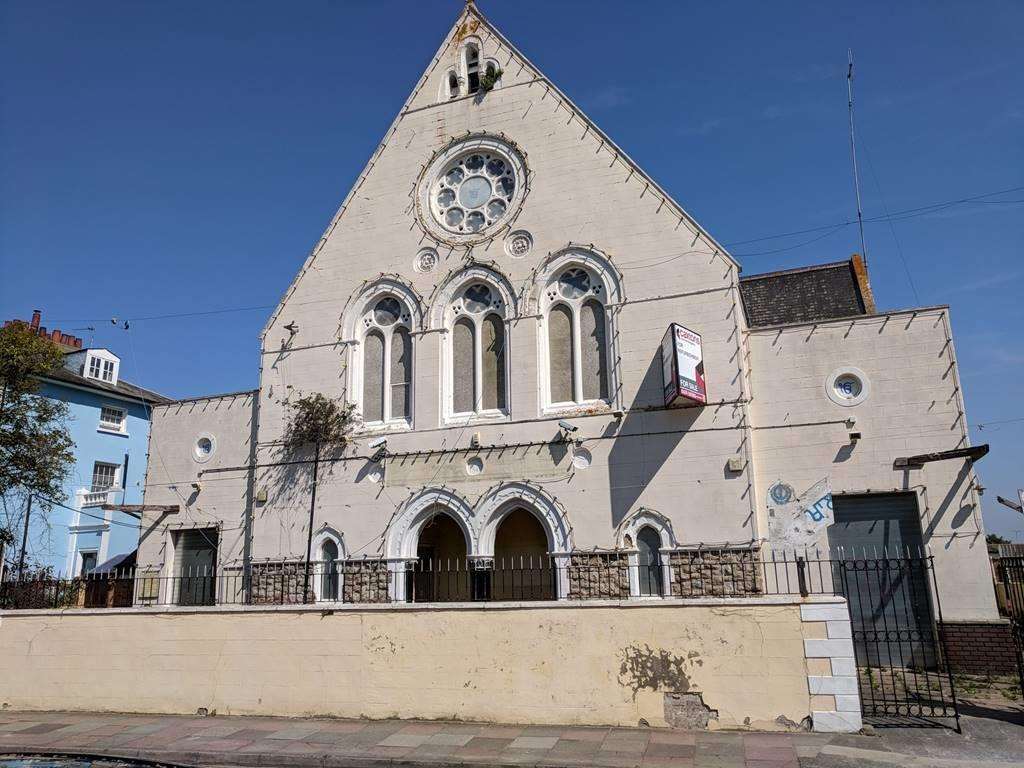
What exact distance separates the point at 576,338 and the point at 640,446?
10.9 ft

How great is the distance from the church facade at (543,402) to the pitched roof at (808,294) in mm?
118

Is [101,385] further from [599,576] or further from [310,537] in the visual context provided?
[599,576]

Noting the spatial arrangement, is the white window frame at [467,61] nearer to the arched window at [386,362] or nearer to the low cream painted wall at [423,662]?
the arched window at [386,362]

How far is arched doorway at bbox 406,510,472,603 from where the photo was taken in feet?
68.3

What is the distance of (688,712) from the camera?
12047 mm

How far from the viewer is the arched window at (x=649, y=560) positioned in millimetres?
18266

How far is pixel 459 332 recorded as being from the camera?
855 inches

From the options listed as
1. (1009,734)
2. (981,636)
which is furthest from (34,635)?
(981,636)

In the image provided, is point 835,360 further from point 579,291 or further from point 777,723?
point 777,723

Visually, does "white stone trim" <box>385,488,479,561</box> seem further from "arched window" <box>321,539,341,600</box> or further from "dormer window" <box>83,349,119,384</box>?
"dormer window" <box>83,349,119,384</box>

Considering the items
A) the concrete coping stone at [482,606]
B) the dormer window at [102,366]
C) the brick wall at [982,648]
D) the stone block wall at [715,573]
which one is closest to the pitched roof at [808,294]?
the stone block wall at [715,573]

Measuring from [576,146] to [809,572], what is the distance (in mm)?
12120

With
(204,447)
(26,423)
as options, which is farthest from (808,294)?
(26,423)

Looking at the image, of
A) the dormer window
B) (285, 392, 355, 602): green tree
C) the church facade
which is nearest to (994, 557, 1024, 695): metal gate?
the church facade
